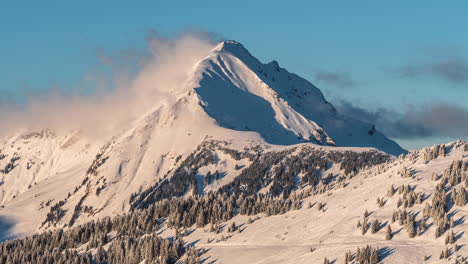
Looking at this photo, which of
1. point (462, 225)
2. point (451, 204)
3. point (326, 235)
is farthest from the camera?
point (326, 235)

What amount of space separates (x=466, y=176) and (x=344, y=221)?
3255 cm

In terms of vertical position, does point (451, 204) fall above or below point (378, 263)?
above

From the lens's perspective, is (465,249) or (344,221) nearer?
(465,249)

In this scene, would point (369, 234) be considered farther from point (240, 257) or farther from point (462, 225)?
point (240, 257)

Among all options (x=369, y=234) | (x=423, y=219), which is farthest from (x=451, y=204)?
(x=369, y=234)

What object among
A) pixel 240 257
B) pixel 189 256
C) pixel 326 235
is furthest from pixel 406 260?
pixel 189 256

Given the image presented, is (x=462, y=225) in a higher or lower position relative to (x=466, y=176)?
lower

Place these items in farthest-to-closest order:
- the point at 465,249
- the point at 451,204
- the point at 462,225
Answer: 1. the point at 451,204
2. the point at 462,225
3. the point at 465,249

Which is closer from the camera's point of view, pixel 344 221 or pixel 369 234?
pixel 369 234

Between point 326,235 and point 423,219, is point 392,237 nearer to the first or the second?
point 423,219

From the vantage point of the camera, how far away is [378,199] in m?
198

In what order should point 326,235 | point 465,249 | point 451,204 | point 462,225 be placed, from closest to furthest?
1. point 465,249
2. point 462,225
3. point 451,204
4. point 326,235

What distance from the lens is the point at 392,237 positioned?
172 metres

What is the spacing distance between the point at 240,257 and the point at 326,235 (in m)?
22.8
